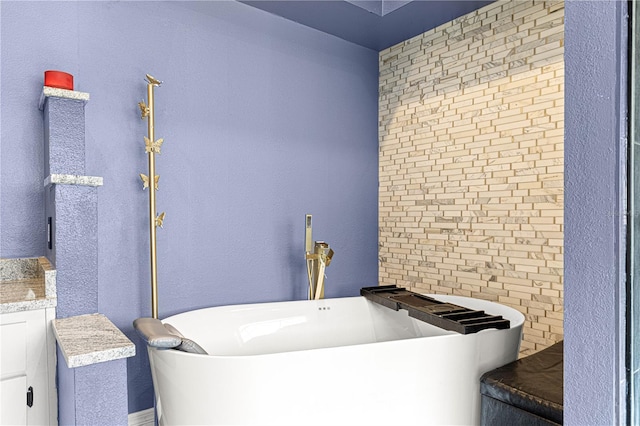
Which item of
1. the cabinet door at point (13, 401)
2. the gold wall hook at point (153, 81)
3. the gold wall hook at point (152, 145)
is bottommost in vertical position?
the cabinet door at point (13, 401)

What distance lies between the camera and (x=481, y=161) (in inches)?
111

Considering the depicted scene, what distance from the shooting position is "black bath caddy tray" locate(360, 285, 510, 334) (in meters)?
2.00

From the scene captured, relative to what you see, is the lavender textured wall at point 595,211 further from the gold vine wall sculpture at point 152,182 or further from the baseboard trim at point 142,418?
the baseboard trim at point 142,418

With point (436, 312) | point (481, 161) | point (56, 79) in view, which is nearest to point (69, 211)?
point (56, 79)

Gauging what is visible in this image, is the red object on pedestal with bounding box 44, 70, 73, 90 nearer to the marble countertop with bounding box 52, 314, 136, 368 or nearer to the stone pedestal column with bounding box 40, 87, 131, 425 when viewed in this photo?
the stone pedestal column with bounding box 40, 87, 131, 425

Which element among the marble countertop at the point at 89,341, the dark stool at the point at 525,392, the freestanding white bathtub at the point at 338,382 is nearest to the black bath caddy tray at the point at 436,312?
the freestanding white bathtub at the point at 338,382

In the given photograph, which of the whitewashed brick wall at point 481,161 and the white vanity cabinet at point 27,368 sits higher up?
the whitewashed brick wall at point 481,161

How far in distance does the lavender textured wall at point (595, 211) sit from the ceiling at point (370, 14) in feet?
5.65

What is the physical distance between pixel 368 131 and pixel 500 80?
3.41 feet

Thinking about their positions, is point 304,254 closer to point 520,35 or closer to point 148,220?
point 148,220

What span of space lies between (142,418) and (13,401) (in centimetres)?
82

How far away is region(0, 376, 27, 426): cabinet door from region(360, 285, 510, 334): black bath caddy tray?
1.73 m

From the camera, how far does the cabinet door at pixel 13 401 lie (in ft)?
5.42

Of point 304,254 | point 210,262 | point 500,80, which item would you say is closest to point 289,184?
point 304,254
